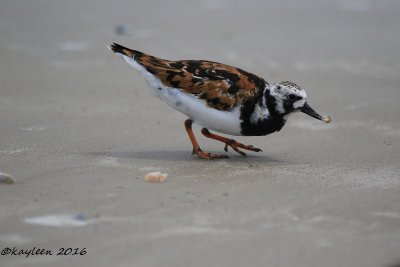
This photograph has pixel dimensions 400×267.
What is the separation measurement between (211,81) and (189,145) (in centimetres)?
76

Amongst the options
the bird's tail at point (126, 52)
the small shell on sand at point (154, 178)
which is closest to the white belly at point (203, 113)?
the bird's tail at point (126, 52)

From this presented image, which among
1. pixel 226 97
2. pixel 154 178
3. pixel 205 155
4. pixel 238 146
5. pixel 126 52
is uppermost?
pixel 126 52

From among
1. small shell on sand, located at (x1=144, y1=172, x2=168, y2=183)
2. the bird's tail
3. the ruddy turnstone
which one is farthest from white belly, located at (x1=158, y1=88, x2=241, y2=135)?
small shell on sand, located at (x1=144, y1=172, x2=168, y2=183)

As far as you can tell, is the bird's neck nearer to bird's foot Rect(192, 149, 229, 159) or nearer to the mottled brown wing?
the mottled brown wing

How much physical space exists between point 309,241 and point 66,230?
1.26 meters

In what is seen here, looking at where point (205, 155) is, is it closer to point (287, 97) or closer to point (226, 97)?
point (226, 97)

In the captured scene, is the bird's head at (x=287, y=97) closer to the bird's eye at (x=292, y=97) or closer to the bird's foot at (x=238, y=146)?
the bird's eye at (x=292, y=97)

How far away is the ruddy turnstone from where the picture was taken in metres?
5.14

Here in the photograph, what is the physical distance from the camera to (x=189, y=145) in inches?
228

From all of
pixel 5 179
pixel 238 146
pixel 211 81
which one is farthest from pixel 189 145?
pixel 5 179

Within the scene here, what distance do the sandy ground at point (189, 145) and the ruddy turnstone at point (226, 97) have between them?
292 mm

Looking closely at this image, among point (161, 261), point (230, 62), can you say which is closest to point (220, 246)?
point (161, 261)

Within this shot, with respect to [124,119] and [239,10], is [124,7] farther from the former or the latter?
[124,119]

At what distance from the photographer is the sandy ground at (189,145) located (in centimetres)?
358
